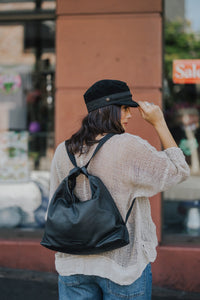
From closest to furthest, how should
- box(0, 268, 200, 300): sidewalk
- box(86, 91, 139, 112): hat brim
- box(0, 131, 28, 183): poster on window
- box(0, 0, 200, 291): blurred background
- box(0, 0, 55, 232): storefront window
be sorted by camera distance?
box(86, 91, 139, 112): hat brim, box(0, 268, 200, 300): sidewalk, box(0, 0, 200, 291): blurred background, box(0, 0, 55, 232): storefront window, box(0, 131, 28, 183): poster on window

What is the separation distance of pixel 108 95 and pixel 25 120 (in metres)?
3.37

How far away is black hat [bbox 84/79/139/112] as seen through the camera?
5.36ft

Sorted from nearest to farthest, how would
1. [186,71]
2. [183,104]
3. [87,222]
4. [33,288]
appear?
[87,222]
[33,288]
[186,71]
[183,104]

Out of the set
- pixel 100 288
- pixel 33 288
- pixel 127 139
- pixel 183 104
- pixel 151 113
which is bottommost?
pixel 33 288

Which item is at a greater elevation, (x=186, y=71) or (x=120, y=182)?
(x=186, y=71)

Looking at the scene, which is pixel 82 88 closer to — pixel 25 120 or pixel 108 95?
pixel 25 120

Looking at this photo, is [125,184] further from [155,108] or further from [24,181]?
[24,181]

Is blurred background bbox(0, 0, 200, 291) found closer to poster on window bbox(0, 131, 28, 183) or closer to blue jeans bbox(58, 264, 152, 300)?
poster on window bbox(0, 131, 28, 183)

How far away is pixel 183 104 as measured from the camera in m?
4.39

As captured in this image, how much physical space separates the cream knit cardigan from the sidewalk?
2.18 meters

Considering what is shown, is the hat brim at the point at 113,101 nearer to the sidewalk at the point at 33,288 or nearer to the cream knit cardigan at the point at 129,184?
the cream knit cardigan at the point at 129,184

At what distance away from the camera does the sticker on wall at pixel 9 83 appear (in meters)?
4.86

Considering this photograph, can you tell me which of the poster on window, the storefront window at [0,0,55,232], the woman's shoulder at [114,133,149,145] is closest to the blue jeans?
the woman's shoulder at [114,133,149,145]

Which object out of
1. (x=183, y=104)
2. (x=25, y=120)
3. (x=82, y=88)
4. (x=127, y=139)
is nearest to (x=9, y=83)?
(x=25, y=120)
